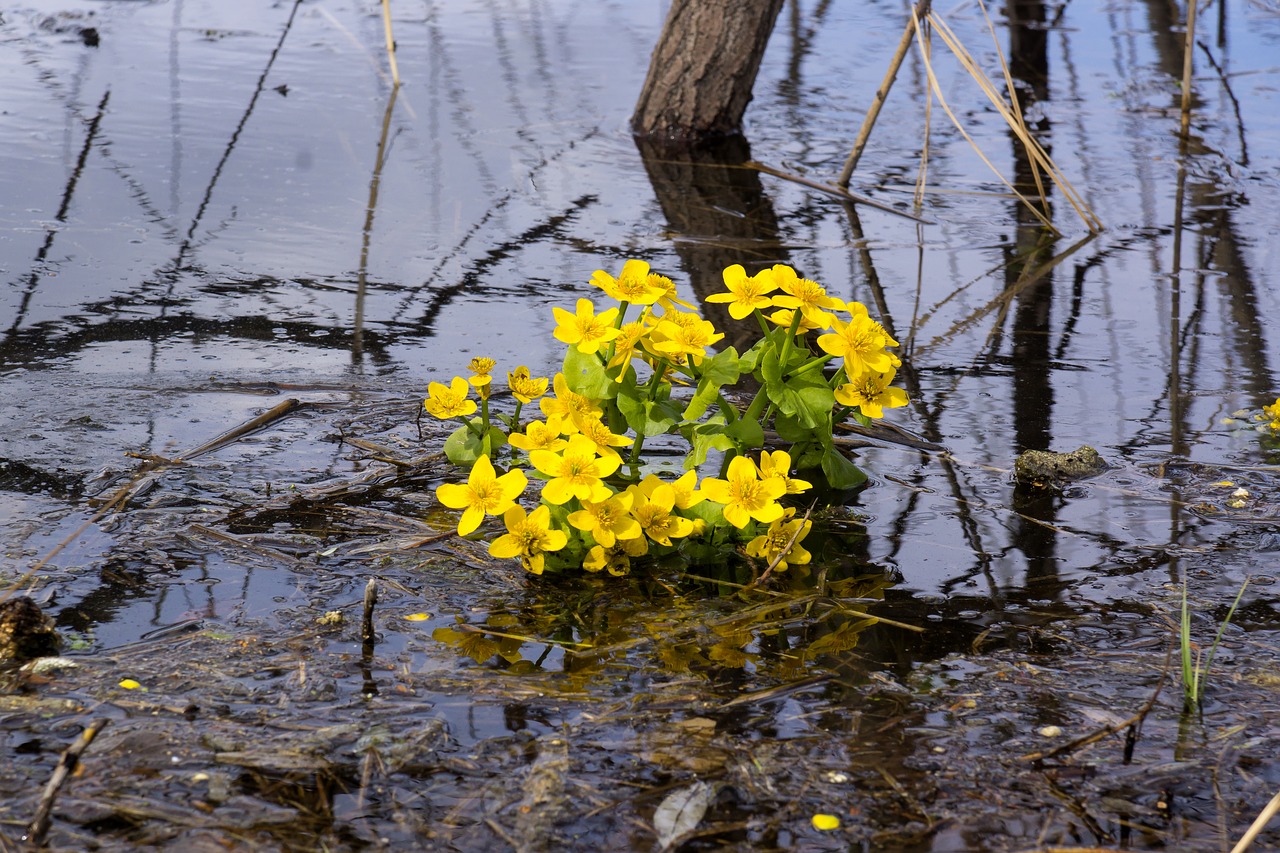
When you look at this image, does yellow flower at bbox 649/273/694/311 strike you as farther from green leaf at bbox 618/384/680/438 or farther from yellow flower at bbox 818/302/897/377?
yellow flower at bbox 818/302/897/377

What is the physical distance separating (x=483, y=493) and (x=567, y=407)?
0.94 ft

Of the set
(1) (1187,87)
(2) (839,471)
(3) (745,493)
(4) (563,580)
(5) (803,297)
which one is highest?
(1) (1187,87)

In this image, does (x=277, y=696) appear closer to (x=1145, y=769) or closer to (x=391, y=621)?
(x=391, y=621)

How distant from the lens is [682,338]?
2410 mm

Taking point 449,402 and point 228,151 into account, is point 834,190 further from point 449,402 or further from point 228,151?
point 449,402

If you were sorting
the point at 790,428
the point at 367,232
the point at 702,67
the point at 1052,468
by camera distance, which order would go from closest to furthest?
1. the point at 790,428
2. the point at 1052,468
3. the point at 367,232
4. the point at 702,67

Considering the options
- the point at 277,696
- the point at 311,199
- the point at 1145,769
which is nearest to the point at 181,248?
the point at 311,199

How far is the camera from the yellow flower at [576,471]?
2.23 m

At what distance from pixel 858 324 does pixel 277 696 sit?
1.32 m

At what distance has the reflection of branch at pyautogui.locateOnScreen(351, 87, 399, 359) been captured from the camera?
3.55m

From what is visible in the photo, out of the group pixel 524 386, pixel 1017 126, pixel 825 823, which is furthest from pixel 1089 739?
pixel 1017 126

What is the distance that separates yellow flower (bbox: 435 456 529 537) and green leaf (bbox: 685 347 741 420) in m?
0.44

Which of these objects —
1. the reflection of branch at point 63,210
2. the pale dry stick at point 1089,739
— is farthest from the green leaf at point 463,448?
the reflection of branch at point 63,210

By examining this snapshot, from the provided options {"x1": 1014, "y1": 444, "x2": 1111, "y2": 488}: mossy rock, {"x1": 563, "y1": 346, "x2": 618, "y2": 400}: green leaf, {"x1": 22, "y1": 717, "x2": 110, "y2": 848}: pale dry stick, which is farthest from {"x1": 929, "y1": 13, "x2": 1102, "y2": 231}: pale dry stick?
{"x1": 22, "y1": 717, "x2": 110, "y2": 848}: pale dry stick
